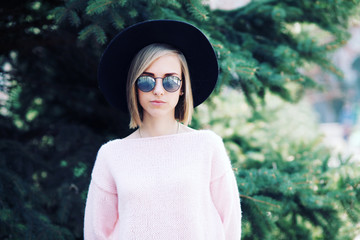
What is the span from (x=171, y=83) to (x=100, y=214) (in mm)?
765

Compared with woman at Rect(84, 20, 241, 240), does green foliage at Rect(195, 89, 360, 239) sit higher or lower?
lower

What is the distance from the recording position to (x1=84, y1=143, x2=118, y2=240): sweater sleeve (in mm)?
1571

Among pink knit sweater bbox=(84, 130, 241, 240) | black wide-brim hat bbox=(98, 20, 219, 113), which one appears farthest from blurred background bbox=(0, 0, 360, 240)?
pink knit sweater bbox=(84, 130, 241, 240)

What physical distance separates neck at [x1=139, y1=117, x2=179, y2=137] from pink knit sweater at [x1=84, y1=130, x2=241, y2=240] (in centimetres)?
9

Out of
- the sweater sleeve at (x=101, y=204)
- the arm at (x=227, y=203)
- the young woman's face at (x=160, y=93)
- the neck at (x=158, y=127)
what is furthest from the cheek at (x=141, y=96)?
the arm at (x=227, y=203)

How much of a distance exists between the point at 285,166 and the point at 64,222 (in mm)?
1741

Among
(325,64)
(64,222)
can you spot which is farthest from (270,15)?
(64,222)

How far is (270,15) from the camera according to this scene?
8.49ft

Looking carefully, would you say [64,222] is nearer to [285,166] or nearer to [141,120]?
[141,120]

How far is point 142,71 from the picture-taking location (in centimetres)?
147

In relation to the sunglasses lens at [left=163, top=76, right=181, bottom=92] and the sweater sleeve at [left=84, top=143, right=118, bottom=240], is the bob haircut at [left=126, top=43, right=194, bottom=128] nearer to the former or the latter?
the sunglasses lens at [left=163, top=76, right=181, bottom=92]

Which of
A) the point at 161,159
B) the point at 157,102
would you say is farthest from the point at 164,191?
the point at 157,102

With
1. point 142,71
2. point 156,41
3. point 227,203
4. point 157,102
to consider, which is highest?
point 156,41

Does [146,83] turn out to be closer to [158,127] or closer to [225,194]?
[158,127]
